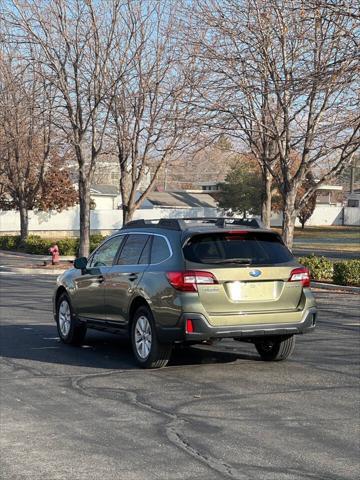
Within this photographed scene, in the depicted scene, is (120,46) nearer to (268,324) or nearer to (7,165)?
(7,165)

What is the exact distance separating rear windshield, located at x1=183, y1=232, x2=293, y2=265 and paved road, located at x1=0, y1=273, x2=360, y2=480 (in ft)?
4.44

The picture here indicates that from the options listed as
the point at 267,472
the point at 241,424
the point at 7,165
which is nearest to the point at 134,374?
the point at 241,424

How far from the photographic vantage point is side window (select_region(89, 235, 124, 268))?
34.8 feet

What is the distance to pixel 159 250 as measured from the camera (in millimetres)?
9492

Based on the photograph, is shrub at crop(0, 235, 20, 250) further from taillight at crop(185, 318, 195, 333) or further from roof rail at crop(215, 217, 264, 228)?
taillight at crop(185, 318, 195, 333)

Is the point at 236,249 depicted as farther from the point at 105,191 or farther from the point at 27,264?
the point at 105,191

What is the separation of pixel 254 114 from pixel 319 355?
11828 mm

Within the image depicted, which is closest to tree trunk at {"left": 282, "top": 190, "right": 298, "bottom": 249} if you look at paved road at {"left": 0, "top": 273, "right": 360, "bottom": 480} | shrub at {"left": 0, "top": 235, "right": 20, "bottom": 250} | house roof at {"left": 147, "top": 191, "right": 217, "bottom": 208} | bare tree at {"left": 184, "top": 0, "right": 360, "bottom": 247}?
bare tree at {"left": 184, "top": 0, "right": 360, "bottom": 247}

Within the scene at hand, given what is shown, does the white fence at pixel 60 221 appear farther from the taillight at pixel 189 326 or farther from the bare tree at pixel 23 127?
the taillight at pixel 189 326

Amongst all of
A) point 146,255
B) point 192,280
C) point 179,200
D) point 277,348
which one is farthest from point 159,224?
point 179,200

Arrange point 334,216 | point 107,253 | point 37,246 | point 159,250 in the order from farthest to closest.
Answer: point 334,216 → point 37,246 → point 107,253 → point 159,250

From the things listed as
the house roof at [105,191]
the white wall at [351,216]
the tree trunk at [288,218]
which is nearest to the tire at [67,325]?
the tree trunk at [288,218]

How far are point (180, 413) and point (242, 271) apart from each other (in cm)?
222

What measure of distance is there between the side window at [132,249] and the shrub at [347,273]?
1160 cm
